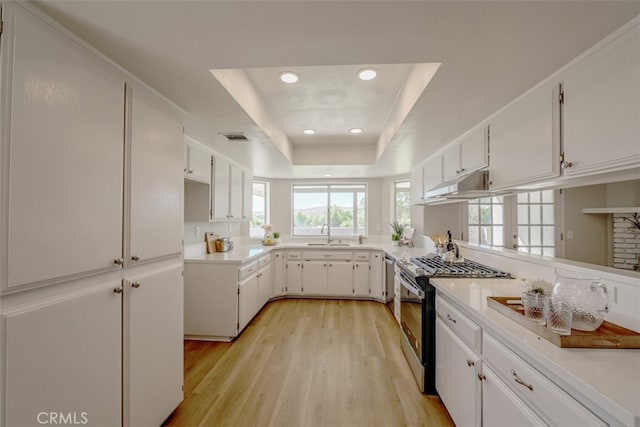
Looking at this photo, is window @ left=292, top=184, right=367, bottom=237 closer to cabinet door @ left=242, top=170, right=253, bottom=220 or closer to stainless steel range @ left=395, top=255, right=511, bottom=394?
cabinet door @ left=242, top=170, right=253, bottom=220

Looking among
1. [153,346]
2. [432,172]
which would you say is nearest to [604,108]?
[432,172]

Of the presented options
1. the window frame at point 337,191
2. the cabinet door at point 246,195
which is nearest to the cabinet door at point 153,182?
the cabinet door at point 246,195

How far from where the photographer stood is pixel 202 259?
3.01 metres

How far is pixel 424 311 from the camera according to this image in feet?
6.71

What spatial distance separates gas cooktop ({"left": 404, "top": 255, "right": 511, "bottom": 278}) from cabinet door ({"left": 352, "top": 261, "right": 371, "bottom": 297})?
166cm

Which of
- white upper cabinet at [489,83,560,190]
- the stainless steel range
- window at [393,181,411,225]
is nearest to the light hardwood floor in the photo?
the stainless steel range

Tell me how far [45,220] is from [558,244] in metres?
2.80

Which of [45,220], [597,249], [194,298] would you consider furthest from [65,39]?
[597,249]

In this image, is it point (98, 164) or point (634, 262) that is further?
point (634, 262)

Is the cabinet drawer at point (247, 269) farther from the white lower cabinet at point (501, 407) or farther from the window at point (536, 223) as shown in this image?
the window at point (536, 223)

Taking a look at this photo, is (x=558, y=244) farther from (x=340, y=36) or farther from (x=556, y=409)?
(x=340, y=36)

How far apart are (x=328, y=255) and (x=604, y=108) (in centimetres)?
358

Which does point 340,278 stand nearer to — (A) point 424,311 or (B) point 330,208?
(B) point 330,208

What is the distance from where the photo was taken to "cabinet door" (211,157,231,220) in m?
3.17
